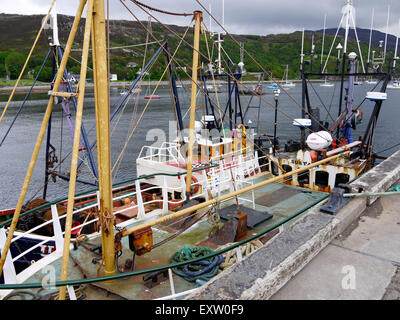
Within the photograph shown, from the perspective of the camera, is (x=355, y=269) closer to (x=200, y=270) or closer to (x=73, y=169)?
(x=200, y=270)

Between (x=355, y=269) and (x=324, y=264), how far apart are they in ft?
1.31

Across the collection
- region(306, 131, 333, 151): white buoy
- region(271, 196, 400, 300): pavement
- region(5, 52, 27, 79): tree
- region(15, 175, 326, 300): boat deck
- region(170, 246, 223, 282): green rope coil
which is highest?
region(5, 52, 27, 79): tree

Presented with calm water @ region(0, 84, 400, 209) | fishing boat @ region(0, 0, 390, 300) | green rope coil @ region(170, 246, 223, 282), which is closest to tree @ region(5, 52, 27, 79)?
calm water @ region(0, 84, 400, 209)

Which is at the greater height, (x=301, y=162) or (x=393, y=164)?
(x=393, y=164)

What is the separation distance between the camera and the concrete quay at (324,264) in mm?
3791

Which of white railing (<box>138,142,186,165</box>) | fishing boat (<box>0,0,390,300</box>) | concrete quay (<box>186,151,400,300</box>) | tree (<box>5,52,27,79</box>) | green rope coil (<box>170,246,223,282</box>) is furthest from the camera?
tree (<box>5,52,27,79</box>)

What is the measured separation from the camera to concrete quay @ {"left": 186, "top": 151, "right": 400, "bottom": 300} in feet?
12.4

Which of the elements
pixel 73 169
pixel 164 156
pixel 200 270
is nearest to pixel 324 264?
pixel 200 270

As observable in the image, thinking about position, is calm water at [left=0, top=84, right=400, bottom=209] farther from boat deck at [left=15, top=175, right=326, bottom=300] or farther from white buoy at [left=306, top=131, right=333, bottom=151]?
boat deck at [left=15, top=175, right=326, bottom=300]

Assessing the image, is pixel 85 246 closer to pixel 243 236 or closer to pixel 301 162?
pixel 243 236

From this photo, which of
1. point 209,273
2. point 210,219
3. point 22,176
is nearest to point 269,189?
point 210,219

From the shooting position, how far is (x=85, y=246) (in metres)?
6.68
